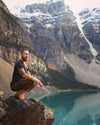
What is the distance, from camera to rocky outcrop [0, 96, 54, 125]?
7.54 m

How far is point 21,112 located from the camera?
767 cm

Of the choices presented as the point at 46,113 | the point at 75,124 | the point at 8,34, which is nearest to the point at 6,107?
the point at 46,113

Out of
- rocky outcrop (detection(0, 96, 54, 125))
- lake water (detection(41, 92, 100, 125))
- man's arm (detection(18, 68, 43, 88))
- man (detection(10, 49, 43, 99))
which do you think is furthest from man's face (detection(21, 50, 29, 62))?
lake water (detection(41, 92, 100, 125))

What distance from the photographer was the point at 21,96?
26.9ft

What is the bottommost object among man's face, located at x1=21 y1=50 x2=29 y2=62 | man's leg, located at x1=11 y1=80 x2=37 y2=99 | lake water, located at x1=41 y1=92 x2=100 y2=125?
lake water, located at x1=41 y1=92 x2=100 y2=125

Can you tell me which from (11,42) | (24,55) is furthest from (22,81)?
(11,42)

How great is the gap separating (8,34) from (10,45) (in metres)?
12.3

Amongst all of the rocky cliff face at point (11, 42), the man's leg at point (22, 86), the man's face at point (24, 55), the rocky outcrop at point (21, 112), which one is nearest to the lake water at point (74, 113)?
the rocky outcrop at point (21, 112)

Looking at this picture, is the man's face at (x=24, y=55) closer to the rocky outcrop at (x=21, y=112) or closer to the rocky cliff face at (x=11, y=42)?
the rocky outcrop at (x=21, y=112)

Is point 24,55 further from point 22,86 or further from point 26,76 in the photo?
point 22,86

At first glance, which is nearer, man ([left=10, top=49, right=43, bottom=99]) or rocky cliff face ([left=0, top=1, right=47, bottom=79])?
man ([left=10, top=49, right=43, bottom=99])

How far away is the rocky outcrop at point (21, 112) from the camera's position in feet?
24.7

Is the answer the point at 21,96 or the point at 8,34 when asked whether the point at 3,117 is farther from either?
the point at 8,34

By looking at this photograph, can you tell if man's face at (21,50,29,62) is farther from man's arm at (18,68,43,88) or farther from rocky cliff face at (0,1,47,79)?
rocky cliff face at (0,1,47,79)
